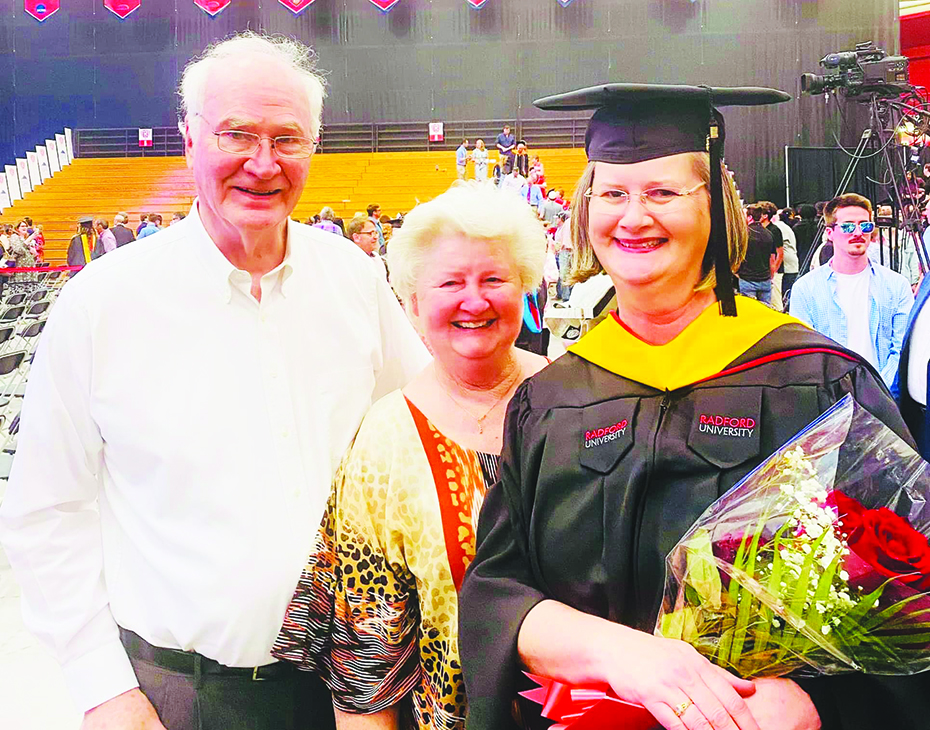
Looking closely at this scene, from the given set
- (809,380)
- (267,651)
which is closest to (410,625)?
(267,651)

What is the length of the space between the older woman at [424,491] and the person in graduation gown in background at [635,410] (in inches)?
4.9

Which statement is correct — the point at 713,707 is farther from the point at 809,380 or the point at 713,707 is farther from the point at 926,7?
the point at 926,7

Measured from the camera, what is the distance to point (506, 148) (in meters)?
14.6

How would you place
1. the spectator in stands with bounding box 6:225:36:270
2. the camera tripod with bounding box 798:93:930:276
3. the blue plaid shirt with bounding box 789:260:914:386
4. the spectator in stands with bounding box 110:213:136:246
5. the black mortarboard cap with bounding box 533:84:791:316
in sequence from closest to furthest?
the black mortarboard cap with bounding box 533:84:791:316 < the blue plaid shirt with bounding box 789:260:914:386 < the camera tripod with bounding box 798:93:930:276 < the spectator in stands with bounding box 6:225:36:270 < the spectator in stands with bounding box 110:213:136:246

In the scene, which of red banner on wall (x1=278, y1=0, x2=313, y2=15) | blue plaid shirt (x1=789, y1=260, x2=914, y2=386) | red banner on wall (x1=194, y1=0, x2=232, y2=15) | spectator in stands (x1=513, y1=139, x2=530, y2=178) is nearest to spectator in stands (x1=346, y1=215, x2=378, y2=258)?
blue plaid shirt (x1=789, y1=260, x2=914, y2=386)

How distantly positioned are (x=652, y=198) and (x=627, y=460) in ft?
1.28

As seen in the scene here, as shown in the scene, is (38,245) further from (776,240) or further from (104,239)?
(776,240)

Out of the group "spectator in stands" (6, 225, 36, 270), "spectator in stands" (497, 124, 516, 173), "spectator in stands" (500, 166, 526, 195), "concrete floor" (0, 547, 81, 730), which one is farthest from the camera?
"spectator in stands" (497, 124, 516, 173)

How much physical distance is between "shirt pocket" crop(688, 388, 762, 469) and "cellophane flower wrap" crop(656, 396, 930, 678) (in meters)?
0.10

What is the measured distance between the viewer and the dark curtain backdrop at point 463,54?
1338 cm

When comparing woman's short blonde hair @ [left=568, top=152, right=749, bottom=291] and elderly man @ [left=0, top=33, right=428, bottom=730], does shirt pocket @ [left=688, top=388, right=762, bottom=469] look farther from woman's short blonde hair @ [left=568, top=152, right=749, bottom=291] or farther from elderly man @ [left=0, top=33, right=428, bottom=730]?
elderly man @ [left=0, top=33, right=428, bottom=730]

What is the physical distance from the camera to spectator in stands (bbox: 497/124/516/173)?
1450 cm

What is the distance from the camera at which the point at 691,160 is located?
4.69 ft

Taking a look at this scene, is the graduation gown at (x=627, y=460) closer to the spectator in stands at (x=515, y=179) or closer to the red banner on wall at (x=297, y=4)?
the spectator in stands at (x=515, y=179)
